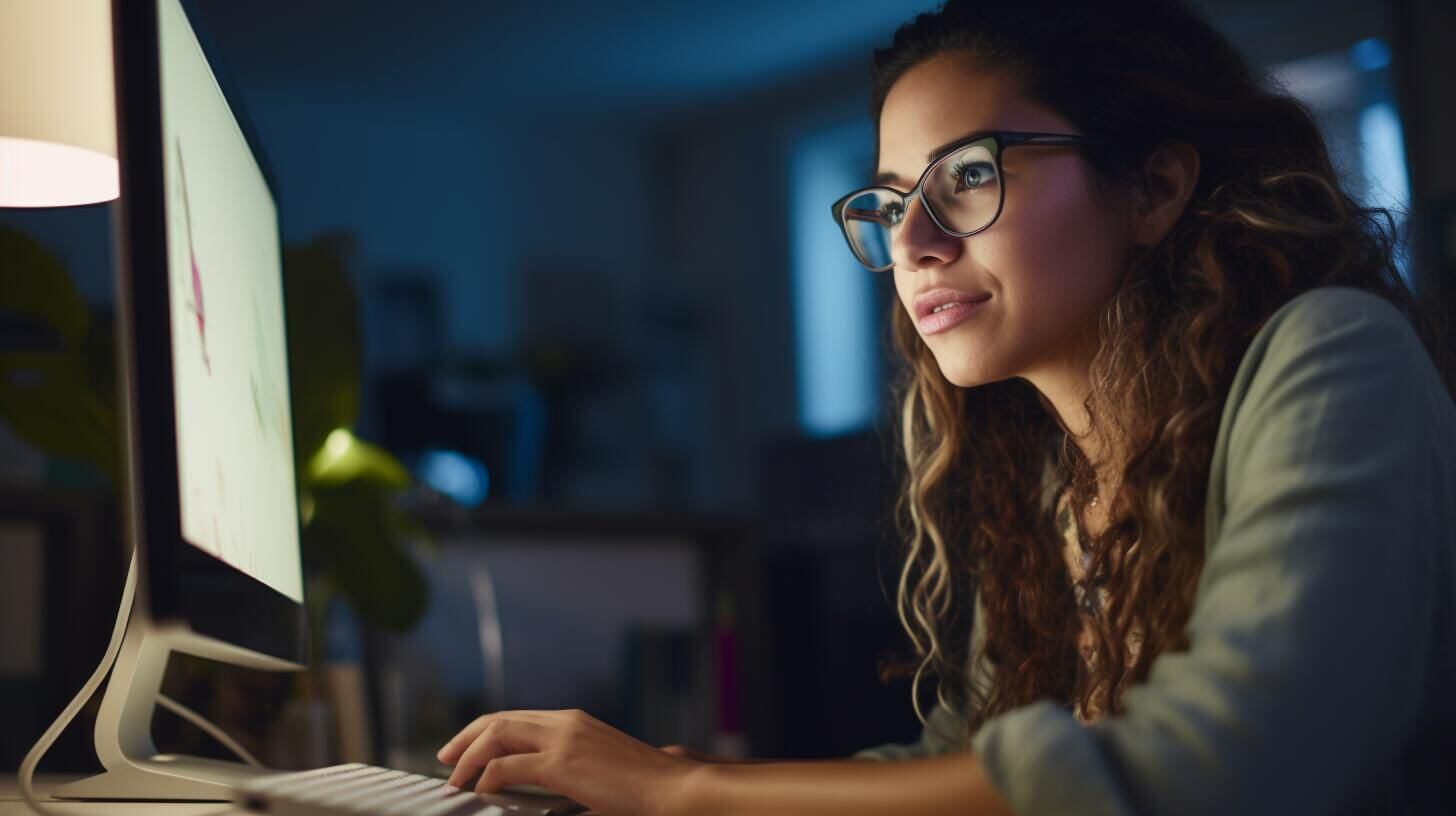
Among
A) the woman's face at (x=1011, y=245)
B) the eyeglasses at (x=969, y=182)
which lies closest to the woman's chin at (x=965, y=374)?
the woman's face at (x=1011, y=245)

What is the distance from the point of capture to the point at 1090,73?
89cm

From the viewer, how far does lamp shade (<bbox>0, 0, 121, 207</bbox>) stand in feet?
3.01

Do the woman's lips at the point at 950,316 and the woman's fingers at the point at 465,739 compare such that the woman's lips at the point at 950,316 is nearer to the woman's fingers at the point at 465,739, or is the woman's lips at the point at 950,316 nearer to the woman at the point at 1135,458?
the woman at the point at 1135,458

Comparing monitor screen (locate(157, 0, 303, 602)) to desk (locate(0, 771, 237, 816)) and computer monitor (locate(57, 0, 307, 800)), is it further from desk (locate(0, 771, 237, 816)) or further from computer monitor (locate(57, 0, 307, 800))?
desk (locate(0, 771, 237, 816))

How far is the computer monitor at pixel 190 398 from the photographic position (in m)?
0.59

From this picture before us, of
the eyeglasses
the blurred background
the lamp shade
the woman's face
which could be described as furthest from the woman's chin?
the lamp shade

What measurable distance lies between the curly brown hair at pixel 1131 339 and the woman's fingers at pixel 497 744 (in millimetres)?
360

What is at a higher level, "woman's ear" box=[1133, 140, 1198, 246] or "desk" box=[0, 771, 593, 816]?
"woman's ear" box=[1133, 140, 1198, 246]

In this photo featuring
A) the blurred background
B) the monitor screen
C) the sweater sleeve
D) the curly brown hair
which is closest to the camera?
the sweater sleeve

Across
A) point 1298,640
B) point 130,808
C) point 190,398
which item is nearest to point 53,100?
point 190,398

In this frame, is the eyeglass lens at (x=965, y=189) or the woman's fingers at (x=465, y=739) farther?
the eyeglass lens at (x=965, y=189)

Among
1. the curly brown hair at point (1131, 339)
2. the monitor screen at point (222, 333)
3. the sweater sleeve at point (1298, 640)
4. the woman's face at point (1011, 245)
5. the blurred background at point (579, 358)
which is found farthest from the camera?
the blurred background at point (579, 358)

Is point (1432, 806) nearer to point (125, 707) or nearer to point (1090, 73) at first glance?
point (1090, 73)

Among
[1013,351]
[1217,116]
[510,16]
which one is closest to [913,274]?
[1013,351]
